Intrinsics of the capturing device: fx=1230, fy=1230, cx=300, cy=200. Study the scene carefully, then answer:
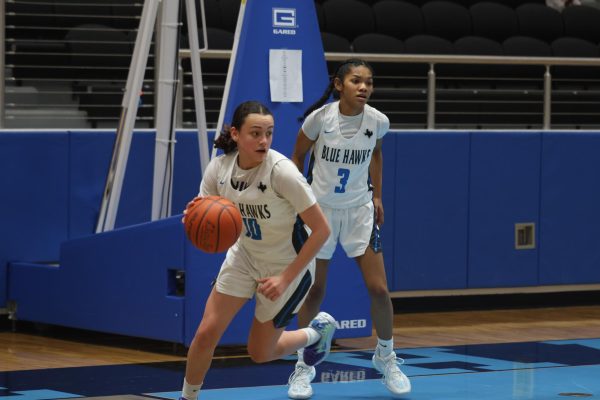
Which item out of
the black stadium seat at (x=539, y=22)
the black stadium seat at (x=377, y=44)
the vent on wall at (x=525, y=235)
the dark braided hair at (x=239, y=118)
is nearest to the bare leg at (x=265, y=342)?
the dark braided hair at (x=239, y=118)

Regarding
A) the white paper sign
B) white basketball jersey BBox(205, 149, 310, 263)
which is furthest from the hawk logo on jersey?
the white paper sign

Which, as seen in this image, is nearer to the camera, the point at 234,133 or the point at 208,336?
the point at 208,336

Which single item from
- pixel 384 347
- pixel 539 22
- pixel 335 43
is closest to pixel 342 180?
pixel 384 347

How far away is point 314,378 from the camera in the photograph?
281 inches

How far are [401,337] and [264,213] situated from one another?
3.59 meters

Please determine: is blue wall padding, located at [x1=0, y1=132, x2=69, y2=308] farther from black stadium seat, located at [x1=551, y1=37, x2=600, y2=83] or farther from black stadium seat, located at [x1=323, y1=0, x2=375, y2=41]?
black stadium seat, located at [x1=551, y1=37, x2=600, y2=83]

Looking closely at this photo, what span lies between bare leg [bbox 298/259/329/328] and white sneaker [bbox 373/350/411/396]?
0.43m

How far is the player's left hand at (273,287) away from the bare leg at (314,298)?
145cm

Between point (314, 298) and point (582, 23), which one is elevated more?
point (582, 23)

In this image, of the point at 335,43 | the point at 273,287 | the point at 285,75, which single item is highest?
the point at 335,43

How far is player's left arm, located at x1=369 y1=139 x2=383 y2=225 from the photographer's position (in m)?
7.05

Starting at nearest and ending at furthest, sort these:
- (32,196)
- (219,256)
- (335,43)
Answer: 1. (219,256)
2. (32,196)
3. (335,43)

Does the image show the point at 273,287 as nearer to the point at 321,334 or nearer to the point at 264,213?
the point at 264,213

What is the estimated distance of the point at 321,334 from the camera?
20.6 feet
